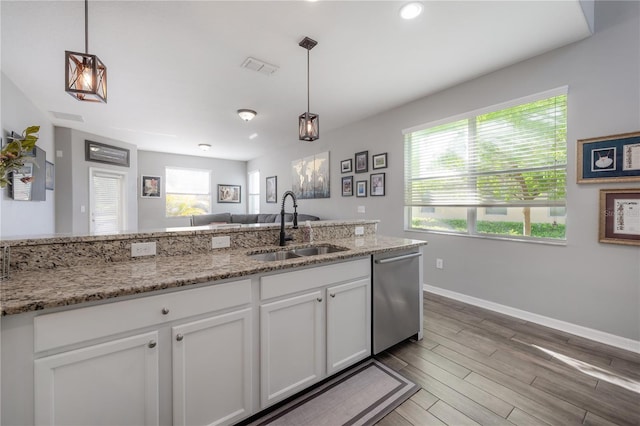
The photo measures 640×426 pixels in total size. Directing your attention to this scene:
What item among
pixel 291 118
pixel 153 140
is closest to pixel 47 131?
pixel 153 140

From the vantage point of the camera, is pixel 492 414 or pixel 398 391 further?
pixel 398 391

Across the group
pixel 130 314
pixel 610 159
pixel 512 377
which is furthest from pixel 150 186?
pixel 610 159

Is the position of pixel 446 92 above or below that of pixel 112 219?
above

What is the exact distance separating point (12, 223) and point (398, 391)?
452 cm

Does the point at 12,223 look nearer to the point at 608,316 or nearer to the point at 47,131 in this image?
the point at 47,131

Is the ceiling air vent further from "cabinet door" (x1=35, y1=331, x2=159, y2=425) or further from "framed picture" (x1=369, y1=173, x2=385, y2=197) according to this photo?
"cabinet door" (x1=35, y1=331, x2=159, y2=425)

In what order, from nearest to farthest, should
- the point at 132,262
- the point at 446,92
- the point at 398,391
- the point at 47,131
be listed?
the point at 132,262, the point at 398,391, the point at 446,92, the point at 47,131

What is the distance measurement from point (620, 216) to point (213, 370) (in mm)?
3283

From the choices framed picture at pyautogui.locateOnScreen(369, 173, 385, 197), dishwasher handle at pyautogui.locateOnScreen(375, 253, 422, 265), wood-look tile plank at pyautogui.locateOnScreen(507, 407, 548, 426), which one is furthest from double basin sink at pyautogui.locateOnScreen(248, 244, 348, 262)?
framed picture at pyautogui.locateOnScreen(369, 173, 385, 197)

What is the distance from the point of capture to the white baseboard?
84.4 inches

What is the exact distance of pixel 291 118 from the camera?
4363mm

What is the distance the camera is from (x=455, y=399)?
163cm

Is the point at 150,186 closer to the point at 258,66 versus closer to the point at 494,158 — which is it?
the point at 258,66

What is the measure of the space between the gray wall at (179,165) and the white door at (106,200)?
0.64m
